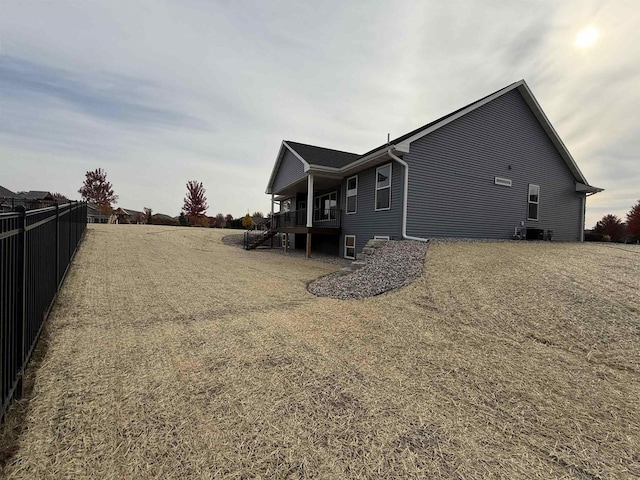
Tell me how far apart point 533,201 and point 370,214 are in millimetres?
7310

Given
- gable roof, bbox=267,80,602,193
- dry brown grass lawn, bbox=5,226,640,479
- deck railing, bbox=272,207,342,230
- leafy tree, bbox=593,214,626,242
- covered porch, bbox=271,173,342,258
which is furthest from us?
leafy tree, bbox=593,214,626,242

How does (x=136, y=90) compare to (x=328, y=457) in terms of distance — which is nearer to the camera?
(x=328, y=457)

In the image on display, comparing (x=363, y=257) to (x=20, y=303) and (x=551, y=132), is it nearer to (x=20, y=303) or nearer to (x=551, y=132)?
(x=20, y=303)

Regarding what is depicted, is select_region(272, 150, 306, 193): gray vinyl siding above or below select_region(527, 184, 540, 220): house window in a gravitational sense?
above

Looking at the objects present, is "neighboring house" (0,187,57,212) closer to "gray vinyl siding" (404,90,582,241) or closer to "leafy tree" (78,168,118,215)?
"gray vinyl siding" (404,90,582,241)

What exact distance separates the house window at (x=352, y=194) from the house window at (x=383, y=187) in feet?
5.38

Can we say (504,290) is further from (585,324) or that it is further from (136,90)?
(136,90)

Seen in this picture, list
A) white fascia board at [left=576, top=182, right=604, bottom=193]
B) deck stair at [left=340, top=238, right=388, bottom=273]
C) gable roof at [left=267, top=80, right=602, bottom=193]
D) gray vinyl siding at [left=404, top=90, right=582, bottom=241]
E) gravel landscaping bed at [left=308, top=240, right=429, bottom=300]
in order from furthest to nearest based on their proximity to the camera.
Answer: white fascia board at [left=576, top=182, right=604, bottom=193], gray vinyl siding at [left=404, top=90, right=582, bottom=241], gable roof at [left=267, top=80, right=602, bottom=193], deck stair at [left=340, top=238, right=388, bottom=273], gravel landscaping bed at [left=308, top=240, right=429, bottom=300]

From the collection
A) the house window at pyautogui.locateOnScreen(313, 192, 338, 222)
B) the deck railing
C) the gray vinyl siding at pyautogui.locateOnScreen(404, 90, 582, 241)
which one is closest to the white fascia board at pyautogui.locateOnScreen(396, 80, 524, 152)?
the gray vinyl siding at pyautogui.locateOnScreen(404, 90, 582, 241)

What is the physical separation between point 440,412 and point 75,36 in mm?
12886

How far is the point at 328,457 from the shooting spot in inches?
76.1

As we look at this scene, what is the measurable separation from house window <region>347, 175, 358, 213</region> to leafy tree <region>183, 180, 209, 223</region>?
100ft

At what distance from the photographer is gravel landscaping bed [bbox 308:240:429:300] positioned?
255 inches

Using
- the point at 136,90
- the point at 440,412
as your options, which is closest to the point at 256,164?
the point at 136,90
